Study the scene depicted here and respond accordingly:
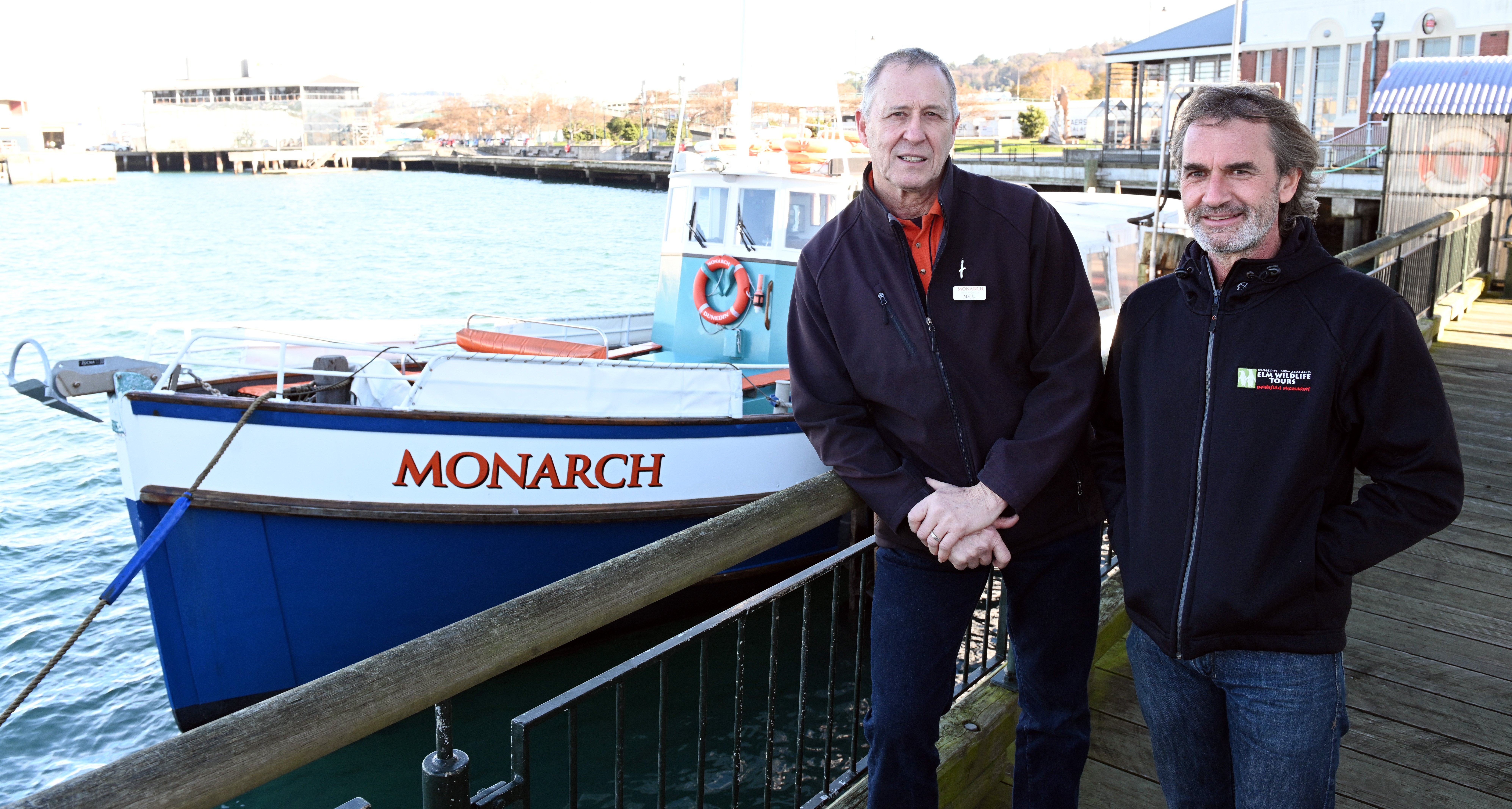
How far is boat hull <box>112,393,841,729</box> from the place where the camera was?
21.9 feet

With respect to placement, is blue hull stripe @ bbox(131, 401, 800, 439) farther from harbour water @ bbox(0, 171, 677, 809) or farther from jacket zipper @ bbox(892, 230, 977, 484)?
jacket zipper @ bbox(892, 230, 977, 484)

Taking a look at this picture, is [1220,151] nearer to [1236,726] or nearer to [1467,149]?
[1236,726]

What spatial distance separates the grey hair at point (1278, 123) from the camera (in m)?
1.99

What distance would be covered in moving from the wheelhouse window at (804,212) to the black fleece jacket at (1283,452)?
25.2 ft

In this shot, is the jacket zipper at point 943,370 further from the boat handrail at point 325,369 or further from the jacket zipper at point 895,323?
the boat handrail at point 325,369

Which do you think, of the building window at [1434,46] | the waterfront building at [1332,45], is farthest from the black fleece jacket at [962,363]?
the building window at [1434,46]

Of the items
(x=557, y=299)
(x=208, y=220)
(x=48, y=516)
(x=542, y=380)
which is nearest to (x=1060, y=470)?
(x=542, y=380)

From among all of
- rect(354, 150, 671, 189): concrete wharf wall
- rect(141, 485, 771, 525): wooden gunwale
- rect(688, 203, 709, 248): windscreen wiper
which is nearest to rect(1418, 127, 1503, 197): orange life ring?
rect(688, 203, 709, 248): windscreen wiper

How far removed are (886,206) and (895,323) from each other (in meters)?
0.33

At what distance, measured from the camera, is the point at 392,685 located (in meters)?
1.48

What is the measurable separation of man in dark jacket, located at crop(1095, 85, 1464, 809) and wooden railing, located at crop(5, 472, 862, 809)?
83 cm

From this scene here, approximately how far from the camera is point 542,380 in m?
7.36

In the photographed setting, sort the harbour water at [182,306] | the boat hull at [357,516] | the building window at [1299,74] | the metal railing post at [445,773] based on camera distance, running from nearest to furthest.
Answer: the metal railing post at [445,773], the boat hull at [357,516], the harbour water at [182,306], the building window at [1299,74]

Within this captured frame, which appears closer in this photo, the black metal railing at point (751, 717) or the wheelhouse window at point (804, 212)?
the black metal railing at point (751, 717)
